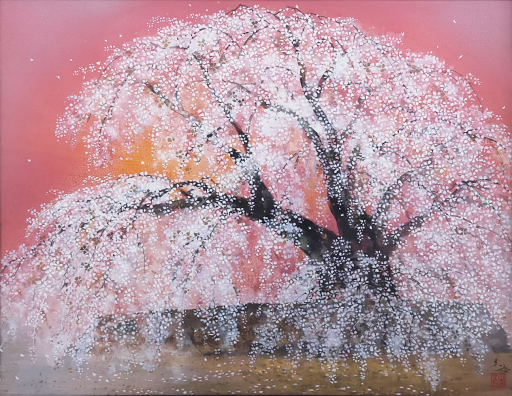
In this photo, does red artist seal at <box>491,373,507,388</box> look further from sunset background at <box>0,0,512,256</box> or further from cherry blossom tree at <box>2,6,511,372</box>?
sunset background at <box>0,0,512,256</box>

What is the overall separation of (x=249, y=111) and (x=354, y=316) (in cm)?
114

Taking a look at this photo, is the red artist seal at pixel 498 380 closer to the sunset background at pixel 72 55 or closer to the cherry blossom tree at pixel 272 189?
the cherry blossom tree at pixel 272 189

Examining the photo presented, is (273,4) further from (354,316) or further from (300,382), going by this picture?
(300,382)

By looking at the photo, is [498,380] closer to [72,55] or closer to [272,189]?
[272,189]

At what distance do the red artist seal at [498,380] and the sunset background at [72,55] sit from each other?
1256mm

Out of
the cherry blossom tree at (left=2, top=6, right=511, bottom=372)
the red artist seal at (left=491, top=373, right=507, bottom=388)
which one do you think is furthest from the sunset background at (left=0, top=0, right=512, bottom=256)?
the red artist seal at (left=491, top=373, right=507, bottom=388)

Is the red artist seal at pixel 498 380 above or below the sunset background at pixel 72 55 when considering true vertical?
below

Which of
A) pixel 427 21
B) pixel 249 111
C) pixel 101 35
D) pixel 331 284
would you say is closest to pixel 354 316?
pixel 331 284

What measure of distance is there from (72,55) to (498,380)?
269 cm

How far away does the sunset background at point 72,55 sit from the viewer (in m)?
1.75

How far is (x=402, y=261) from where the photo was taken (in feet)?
5.66

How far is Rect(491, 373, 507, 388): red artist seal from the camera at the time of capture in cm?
174

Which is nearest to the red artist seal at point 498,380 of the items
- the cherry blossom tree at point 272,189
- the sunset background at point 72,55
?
the cherry blossom tree at point 272,189

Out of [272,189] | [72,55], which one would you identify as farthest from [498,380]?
[72,55]
